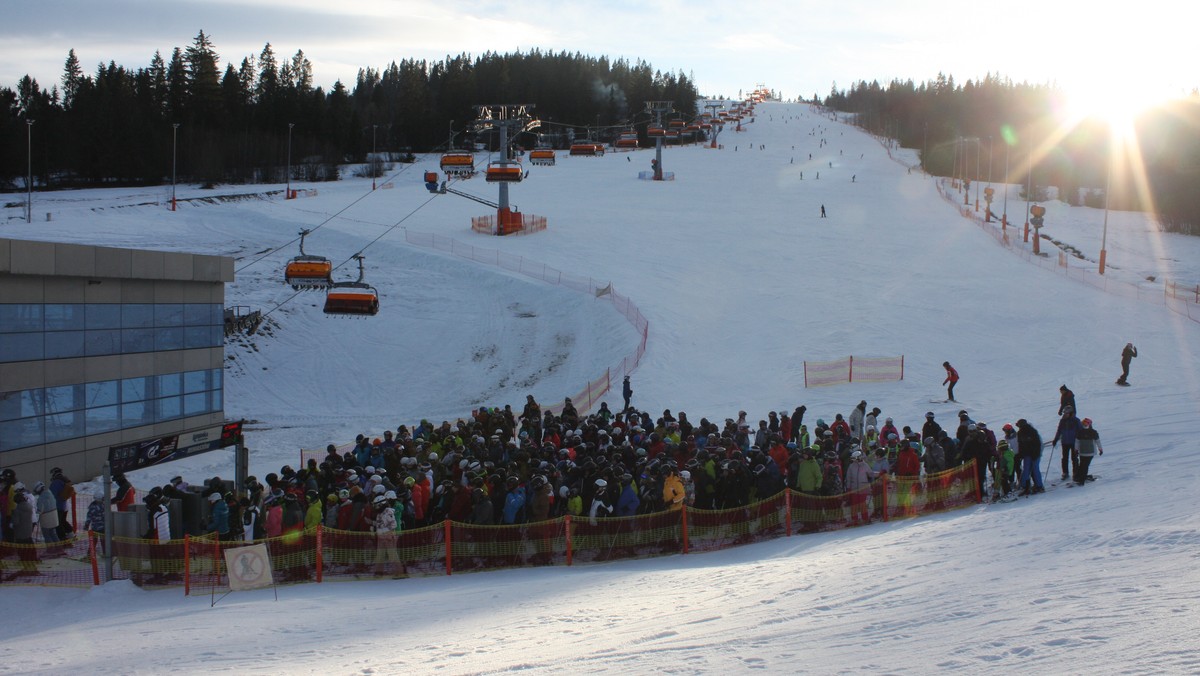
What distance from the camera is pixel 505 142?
41406 mm

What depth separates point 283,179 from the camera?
83125 millimetres

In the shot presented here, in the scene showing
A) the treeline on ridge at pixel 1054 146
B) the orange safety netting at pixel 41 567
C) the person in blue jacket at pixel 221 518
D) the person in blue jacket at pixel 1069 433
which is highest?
the treeline on ridge at pixel 1054 146

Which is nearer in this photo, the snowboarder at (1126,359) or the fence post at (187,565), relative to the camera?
the fence post at (187,565)

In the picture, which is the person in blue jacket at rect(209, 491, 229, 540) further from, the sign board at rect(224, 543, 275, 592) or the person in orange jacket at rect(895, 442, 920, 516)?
the person in orange jacket at rect(895, 442, 920, 516)

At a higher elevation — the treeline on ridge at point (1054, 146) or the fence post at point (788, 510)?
the treeline on ridge at point (1054, 146)

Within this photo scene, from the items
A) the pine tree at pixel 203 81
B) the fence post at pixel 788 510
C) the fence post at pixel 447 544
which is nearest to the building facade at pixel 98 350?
the fence post at pixel 447 544

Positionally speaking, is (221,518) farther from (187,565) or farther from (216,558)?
(187,565)

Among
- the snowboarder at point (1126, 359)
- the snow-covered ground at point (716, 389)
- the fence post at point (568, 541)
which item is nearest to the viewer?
the snow-covered ground at point (716, 389)

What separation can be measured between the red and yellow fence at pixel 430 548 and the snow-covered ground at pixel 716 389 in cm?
34

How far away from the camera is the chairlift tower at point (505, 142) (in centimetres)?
3969

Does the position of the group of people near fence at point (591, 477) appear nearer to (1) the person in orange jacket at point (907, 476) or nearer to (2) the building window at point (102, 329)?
(1) the person in orange jacket at point (907, 476)

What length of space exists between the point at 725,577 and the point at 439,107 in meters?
114

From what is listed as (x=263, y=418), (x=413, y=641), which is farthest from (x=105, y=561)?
(x=263, y=418)

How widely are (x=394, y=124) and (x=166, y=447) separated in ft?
330
